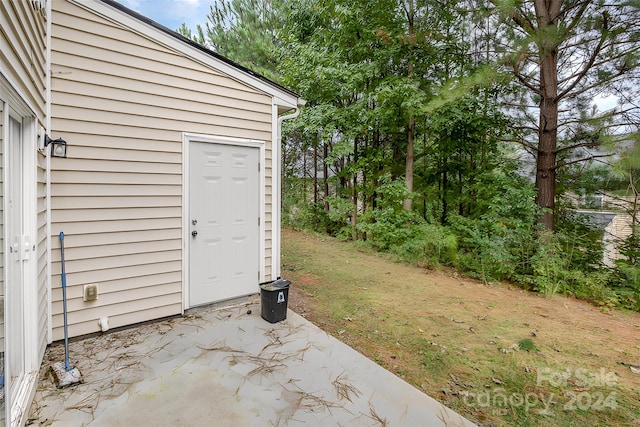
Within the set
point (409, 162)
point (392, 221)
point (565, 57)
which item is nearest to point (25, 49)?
point (392, 221)

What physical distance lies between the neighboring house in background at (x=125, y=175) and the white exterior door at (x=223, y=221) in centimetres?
1

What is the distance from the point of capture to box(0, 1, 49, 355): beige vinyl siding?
1.54m

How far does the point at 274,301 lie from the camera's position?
3277 millimetres

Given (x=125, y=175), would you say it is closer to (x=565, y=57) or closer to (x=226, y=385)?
(x=226, y=385)

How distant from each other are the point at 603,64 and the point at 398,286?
5011 millimetres

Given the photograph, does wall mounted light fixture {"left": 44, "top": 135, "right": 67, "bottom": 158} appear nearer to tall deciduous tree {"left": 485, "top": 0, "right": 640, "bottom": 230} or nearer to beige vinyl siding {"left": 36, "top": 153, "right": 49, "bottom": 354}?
beige vinyl siding {"left": 36, "top": 153, "right": 49, "bottom": 354}

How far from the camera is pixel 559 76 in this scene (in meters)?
5.90

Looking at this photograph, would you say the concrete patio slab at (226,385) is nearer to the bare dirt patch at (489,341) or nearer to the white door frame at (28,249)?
the white door frame at (28,249)

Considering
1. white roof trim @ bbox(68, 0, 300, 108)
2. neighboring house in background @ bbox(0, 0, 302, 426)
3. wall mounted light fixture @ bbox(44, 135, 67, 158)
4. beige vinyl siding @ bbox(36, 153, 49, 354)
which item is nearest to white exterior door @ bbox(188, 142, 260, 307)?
neighboring house in background @ bbox(0, 0, 302, 426)

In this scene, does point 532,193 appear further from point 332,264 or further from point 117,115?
point 117,115

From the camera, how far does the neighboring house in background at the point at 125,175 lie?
2.18 meters

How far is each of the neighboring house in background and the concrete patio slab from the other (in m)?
0.28

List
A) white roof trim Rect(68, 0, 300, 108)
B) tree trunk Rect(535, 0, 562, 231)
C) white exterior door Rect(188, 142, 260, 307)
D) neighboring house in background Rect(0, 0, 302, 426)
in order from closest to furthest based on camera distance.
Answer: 1. neighboring house in background Rect(0, 0, 302, 426)
2. white roof trim Rect(68, 0, 300, 108)
3. white exterior door Rect(188, 142, 260, 307)
4. tree trunk Rect(535, 0, 562, 231)

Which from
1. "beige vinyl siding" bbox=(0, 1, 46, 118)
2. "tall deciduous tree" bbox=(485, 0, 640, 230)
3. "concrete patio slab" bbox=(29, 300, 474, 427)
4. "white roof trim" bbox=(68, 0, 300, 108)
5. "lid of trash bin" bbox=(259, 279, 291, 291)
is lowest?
"concrete patio slab" bbox=(29, 300, 474, 427)
